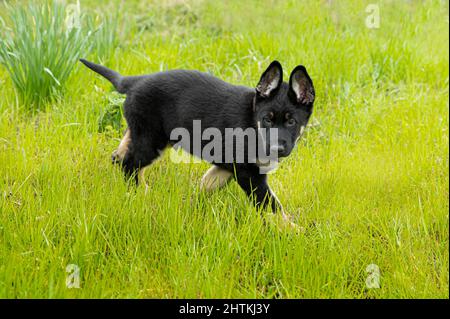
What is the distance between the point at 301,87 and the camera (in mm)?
3953

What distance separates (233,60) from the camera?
646 cm

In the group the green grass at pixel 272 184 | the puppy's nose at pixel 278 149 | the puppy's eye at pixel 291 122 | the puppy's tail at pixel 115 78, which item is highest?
the puppy's tail at pixel 115 78

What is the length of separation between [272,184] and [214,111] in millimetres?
861

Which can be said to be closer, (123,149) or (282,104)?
(282,104)

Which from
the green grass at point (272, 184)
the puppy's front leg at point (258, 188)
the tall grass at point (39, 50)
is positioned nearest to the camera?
the green grass at point (272, 184)

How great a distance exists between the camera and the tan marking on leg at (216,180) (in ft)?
14.4

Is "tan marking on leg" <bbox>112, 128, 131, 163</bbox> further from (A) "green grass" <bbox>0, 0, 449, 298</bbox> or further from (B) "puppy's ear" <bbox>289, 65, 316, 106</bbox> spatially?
(B) "puppy's ear" <bbox>289, 65, 316, 106</bbox>

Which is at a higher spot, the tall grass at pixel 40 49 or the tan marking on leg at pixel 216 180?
the tall grass at pixel 40 49

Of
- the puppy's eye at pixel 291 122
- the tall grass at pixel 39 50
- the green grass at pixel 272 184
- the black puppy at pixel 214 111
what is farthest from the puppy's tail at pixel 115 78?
the puppy's eye at pixel 291 122

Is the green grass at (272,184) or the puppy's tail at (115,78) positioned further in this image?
the puppy's tail at (115,78)

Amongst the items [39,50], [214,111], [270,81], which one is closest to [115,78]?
[214,111]

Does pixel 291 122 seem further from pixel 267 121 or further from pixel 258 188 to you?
pixel 258 188

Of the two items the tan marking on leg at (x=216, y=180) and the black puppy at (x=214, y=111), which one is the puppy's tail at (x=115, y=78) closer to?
the black puppy at (x=214, y=111)
